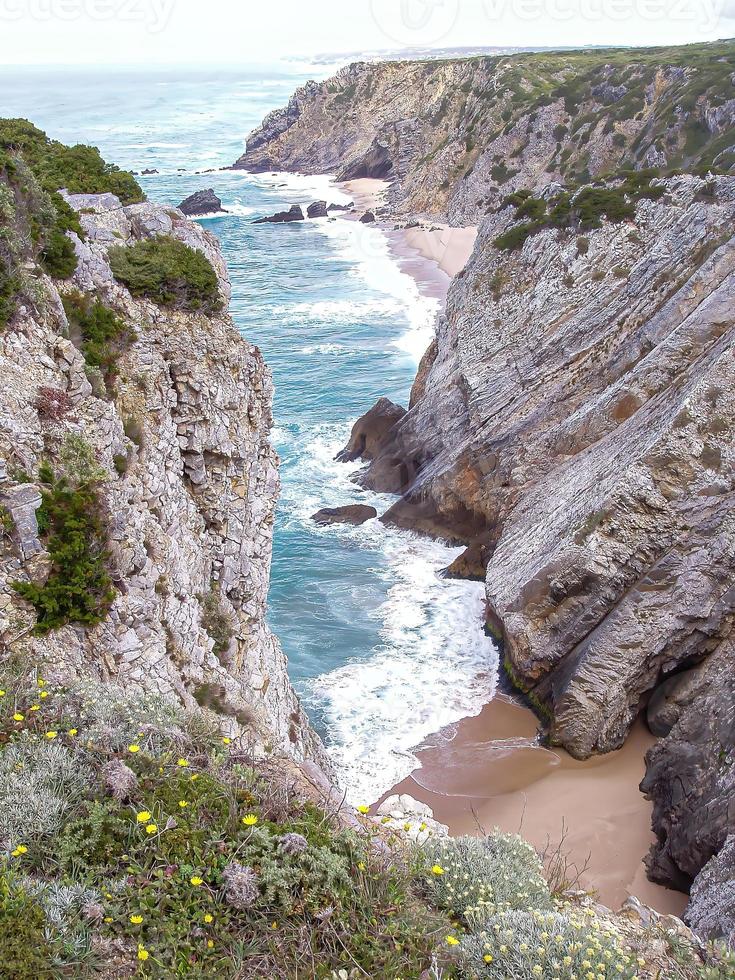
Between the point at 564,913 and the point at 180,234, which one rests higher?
the point at 180,234

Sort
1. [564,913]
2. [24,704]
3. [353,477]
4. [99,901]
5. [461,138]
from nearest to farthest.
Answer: [99,901] < [564,913] < [24,704] < [353,477] < [461,138]

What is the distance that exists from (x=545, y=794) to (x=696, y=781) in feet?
11.3

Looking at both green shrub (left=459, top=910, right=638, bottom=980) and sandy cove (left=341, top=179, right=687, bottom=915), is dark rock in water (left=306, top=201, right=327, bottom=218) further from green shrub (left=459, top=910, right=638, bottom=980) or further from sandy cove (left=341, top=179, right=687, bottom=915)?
green shrub (left=459, top=910, right=638, bottom=980)

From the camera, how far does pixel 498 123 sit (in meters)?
75.7

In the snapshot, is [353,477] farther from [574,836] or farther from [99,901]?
[99,901]

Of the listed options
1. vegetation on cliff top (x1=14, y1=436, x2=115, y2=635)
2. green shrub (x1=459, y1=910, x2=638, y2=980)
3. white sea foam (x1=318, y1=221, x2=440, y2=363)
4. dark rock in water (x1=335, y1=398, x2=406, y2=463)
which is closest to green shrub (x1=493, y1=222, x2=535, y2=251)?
dark rock in water (x1=335, y1=398, x2=406, y2=463)

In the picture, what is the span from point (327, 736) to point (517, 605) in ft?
20.6

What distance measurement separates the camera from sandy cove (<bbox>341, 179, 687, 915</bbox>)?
15.3 meters

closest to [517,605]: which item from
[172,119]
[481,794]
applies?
[481,794]

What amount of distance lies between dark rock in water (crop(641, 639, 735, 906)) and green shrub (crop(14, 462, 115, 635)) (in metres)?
11.1

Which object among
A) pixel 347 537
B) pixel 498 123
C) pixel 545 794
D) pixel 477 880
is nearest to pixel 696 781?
pixel 545 794

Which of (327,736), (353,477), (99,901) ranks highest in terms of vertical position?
(99,901)

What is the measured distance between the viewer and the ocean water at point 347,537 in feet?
68.0

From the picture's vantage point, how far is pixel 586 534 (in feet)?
64.4
